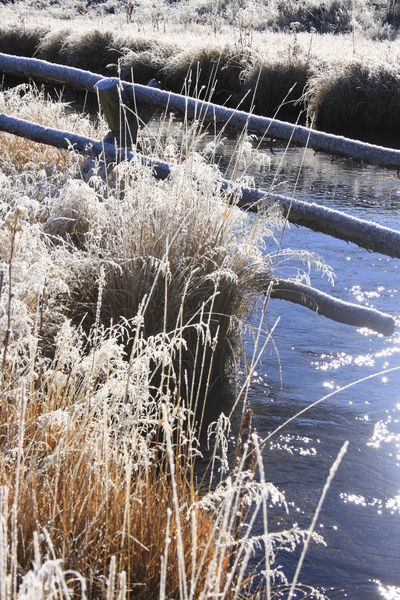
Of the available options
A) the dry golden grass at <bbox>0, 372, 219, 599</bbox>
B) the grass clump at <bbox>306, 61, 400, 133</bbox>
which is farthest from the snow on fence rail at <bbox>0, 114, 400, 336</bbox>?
the grass clump at <bbox>306, 61, 400, 133</bbox>

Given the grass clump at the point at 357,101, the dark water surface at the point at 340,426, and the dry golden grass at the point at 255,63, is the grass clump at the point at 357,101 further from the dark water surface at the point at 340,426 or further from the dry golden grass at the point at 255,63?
the dark water surface at the point at 340,426

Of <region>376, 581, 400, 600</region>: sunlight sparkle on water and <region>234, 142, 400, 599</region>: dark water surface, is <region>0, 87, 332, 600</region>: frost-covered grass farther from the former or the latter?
<region>376, 581, 400, 600</region>: sunlight sparkle on water

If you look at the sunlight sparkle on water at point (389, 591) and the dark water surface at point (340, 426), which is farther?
the dark water surface at point (340, 426)

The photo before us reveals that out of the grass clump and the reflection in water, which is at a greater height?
the grass clump

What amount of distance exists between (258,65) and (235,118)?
10.9m

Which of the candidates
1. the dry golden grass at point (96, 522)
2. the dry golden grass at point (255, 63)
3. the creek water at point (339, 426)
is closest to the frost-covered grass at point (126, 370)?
the dry golden grass at point (96, 522)

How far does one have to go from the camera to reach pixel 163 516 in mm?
2428

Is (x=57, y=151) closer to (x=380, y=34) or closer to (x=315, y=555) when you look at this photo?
(x=315, y=555)

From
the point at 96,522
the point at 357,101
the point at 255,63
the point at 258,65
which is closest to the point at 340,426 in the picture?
the point at 96,522

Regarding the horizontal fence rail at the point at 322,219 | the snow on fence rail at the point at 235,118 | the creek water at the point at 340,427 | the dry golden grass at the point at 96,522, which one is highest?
the snow on fence rail at the point at 235,118

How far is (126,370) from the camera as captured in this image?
2.82m

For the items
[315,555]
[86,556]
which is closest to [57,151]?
[315,555]

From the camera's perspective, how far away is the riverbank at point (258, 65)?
539 inches

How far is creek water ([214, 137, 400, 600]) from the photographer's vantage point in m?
3.20
